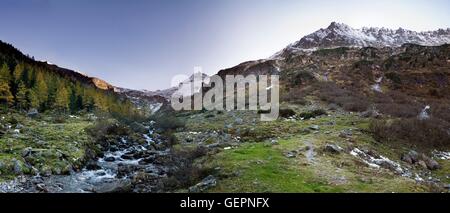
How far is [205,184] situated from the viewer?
16.3m

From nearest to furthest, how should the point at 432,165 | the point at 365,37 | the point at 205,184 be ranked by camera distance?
the point at 205,184
the point at 432,165
the point at 365,37

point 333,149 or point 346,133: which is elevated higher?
point 346,133

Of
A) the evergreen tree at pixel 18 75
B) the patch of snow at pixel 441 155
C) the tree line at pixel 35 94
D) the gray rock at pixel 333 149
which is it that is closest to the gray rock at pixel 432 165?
the patch of snow at pixel 441 155

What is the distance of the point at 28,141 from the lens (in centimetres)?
2588

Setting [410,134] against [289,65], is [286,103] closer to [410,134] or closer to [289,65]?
[410,134]

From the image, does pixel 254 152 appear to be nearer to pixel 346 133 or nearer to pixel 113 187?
pixel 113 187

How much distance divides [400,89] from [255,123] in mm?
34460

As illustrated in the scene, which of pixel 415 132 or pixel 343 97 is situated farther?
pixel 343 97

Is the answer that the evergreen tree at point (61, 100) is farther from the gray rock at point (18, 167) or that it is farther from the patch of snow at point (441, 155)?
the patch of snow at point (441, 155)

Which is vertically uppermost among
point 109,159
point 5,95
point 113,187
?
point 5,95

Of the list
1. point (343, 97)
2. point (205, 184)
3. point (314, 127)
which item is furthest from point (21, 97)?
point (205, 184)

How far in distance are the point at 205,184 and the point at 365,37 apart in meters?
173
